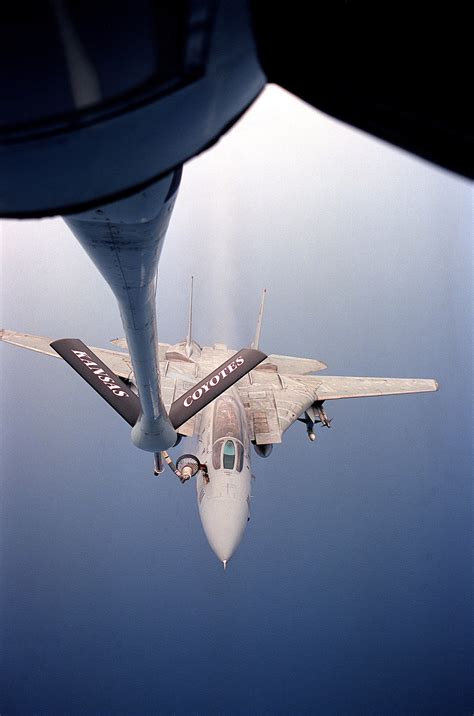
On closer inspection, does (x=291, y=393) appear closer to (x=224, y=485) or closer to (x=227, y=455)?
(x=227, y=455)

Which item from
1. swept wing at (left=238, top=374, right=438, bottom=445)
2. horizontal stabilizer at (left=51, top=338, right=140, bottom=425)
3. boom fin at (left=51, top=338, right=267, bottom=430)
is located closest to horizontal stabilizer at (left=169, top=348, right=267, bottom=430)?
boom fin at (left=51, top=338, right=267, bottom=430)

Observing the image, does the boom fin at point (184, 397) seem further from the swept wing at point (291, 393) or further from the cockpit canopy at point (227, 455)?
the swept wing at point (291, 393)

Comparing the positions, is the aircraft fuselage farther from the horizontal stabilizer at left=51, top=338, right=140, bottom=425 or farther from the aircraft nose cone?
the horizontal stabilizer at left=51, top=338, right=140, bottom=425

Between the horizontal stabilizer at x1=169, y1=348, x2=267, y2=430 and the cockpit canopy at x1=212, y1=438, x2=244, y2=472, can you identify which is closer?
the horizontal stabilizer at x1=169, y1=348, x2=267, y2=430

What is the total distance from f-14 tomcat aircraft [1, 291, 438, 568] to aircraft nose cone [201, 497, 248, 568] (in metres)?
0.02

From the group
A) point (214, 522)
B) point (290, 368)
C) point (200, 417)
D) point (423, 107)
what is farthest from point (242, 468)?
point (423, 107)

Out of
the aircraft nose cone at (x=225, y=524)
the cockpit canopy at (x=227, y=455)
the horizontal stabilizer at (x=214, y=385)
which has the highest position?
the horizontal stabilizer at (x=214, y=385)

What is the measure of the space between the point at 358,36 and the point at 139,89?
55 cm

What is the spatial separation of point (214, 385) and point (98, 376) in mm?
1277

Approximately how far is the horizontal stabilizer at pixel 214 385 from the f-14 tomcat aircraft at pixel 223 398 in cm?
1

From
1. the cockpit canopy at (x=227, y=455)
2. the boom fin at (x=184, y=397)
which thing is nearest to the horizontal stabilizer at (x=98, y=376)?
the boom fin at (x=184, y=397)

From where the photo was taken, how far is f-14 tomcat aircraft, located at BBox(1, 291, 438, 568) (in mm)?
5160

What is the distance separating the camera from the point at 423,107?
110 centimetres

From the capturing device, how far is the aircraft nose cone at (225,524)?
29.6 feet
